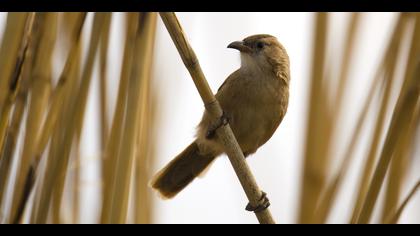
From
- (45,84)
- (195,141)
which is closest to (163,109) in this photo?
(195,141)

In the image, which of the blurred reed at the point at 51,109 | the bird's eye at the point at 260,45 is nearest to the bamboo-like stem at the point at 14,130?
the blurred reed at the point at 51,109

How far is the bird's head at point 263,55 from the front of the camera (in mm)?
3328

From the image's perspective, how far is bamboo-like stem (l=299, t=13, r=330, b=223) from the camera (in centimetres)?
194

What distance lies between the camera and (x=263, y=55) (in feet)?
11.1

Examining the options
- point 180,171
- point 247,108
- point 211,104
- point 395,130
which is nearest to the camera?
point 395,130

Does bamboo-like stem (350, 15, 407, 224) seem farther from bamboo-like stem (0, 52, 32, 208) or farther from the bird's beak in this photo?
the bird's beak

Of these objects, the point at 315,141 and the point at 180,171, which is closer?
the point at 315,141

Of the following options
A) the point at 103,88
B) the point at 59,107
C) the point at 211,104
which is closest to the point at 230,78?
the point at 103,88

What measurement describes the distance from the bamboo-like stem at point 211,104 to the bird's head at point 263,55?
141 centimetres

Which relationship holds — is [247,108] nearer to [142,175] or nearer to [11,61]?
[142,175]

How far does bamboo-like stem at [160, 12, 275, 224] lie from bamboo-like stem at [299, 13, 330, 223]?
0.65ft

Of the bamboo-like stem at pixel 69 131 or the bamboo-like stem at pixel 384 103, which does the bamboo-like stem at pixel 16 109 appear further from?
the bamboo-like stem at pixel 384 103

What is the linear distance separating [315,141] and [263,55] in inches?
58.2
